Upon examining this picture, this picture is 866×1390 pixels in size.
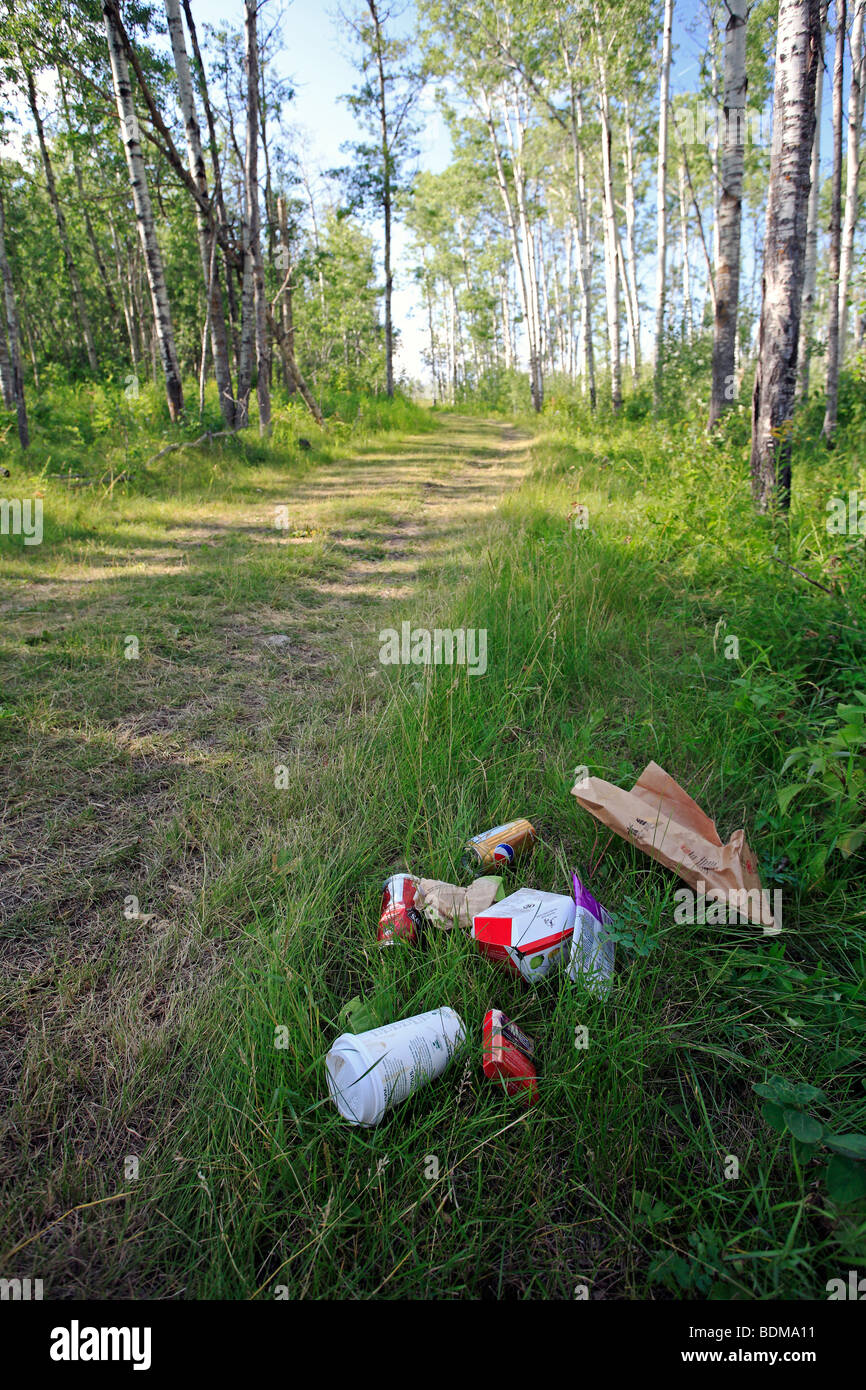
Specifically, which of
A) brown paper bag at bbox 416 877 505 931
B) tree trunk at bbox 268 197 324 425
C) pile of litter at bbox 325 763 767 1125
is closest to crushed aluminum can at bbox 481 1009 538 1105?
pile of litter at bbox 325 763 767 1125

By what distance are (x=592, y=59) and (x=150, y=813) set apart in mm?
18309

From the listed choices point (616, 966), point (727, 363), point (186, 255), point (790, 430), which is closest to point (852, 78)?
point (727, 363)

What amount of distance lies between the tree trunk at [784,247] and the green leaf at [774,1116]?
3.92 metres

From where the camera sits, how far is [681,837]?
188cm

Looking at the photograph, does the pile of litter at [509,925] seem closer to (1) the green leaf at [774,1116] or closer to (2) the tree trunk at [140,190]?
(1) the green leaf at [774,1116]

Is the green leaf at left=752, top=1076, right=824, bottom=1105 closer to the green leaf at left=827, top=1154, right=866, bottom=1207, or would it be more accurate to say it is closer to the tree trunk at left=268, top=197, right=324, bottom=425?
the green leaf at left=827, top=1154, right=866, bottom=1207

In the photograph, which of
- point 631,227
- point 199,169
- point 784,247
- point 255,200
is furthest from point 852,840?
point 631,227

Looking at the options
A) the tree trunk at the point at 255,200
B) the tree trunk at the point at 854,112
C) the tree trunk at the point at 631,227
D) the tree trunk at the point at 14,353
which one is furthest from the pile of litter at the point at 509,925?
the tree trunk at the point at 631,227

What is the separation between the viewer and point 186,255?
80.1 feet

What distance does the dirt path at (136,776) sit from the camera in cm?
138

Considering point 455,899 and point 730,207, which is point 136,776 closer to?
point 455,899

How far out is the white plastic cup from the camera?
1.29 meters

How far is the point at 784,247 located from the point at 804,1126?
16.0 ft
